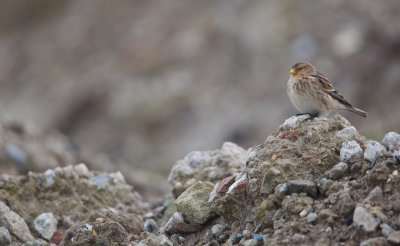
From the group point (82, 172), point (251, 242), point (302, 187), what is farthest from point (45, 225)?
point (302, 187)

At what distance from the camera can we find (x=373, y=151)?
7.90 meters

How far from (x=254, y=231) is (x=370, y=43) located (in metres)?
20.3

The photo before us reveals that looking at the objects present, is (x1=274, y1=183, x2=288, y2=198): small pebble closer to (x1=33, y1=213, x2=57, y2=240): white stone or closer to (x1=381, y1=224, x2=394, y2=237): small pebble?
(x1=381, y1=224, x2=394, y2=237): small pebble

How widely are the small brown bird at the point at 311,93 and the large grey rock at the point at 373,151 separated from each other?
1.84 meters

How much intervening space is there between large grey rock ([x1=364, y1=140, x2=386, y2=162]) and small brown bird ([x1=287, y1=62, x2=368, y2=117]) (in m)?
1.84

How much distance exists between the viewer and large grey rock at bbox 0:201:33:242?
890 cm

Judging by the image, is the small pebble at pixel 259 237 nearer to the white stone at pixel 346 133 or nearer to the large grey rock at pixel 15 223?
the white stone at pixel 346 133

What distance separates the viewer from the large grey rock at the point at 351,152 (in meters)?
7.96

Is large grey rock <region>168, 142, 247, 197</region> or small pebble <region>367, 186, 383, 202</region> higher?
large grey rock <region>168, 142, 247, 197</region>

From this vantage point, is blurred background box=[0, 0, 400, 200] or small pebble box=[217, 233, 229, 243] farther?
blurred background box=[0, 0, 400, 200]

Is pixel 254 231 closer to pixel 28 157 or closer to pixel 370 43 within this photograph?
pixel 28 157

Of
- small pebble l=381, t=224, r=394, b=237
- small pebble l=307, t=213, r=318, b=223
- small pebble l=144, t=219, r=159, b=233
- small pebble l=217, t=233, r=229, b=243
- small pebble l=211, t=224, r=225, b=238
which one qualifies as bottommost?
small pebble l=381, t=224, r=394, b=237

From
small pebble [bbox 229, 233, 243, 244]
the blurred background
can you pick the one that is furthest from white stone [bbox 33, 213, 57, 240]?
the blurred background

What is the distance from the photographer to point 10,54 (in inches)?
1548
